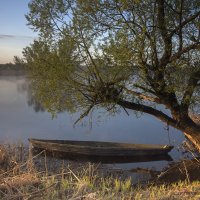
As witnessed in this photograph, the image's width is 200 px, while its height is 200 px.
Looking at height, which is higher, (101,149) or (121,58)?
(121,58)

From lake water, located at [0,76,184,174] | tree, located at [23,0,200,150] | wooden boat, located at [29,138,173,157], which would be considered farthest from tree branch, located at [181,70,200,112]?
wooden boat, located at [29,138,173,157]

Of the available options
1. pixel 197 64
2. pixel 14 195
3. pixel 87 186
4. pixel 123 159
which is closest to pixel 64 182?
pixel 87 186

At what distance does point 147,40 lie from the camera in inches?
586

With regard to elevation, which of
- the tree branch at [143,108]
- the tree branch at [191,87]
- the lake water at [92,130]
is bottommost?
the lake water at [92,130]

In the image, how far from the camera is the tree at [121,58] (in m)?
14.8

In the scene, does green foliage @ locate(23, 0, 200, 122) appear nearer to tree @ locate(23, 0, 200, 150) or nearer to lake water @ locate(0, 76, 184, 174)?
→ tree @ locate(23, 0, 200, 150)

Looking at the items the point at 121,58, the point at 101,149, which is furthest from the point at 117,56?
the point at 101,149

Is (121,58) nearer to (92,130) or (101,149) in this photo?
(101,149)

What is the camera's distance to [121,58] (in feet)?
47.4

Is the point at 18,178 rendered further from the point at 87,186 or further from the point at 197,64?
the point at 197,64

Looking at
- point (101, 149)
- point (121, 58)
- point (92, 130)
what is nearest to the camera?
point (121, 58)

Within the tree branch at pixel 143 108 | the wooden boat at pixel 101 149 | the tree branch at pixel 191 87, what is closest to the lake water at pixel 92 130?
the wooden boat at pixel 101 149

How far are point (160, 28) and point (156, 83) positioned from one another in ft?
6.38

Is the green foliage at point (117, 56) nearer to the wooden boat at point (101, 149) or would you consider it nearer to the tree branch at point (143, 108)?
the tree branch at point (143, 108)
